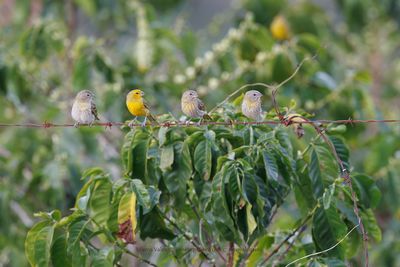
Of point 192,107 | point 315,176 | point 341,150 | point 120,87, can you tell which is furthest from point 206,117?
point 120,87

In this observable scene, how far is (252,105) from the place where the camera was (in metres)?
4.18

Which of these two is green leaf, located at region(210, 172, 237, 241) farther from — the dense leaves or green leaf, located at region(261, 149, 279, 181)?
green leaf, located at region(261, 149, 279, 181)

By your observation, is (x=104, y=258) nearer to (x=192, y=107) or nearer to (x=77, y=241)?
(x=77, y=241)

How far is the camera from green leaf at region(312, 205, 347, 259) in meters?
4.12

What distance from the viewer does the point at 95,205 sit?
431 cm

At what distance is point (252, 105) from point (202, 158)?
33 cm

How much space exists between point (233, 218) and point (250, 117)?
0.52 metres

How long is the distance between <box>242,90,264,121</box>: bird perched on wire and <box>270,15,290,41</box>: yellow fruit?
433 cm

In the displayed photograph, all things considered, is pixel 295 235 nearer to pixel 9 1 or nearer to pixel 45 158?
pixel 45 158

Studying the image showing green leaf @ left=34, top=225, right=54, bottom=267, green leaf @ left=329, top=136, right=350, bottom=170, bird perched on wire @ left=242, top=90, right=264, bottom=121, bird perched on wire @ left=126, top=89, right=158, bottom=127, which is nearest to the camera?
green leaf @ left=34, top=225, right=54, bottom=267

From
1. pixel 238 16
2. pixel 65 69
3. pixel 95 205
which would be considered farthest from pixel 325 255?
pixel 238 16

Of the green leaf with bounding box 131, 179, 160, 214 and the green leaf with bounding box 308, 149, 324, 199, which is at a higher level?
the green leaf with bounding box 308, 149, 324, 199

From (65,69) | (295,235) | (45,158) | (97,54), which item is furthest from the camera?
(65,69)

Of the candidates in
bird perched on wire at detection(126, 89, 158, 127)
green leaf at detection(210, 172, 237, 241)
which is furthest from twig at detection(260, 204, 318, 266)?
bird perched on wire at detection(126, 89, 158, 127)
